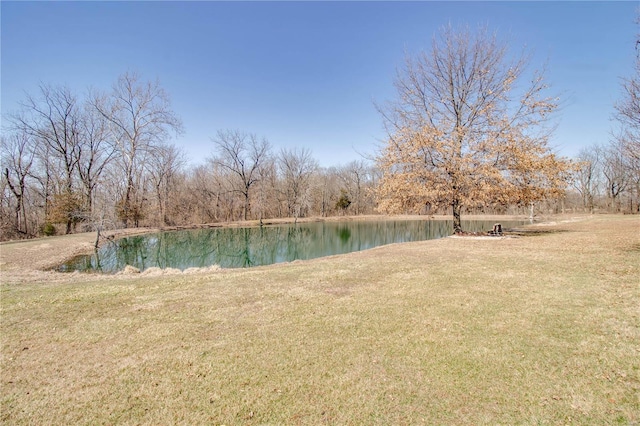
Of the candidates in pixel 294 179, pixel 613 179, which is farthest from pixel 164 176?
pixel 613 179

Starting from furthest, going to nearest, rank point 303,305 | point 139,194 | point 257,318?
point 139,194, point 303,305, point 257,318

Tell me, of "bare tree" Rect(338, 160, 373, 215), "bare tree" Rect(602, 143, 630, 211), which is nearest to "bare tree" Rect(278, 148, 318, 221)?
"bare tree" Rect(338, 160, 373, 215)

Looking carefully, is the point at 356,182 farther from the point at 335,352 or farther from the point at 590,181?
the point at 335,352

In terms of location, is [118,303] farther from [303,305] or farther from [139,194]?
[139,194]

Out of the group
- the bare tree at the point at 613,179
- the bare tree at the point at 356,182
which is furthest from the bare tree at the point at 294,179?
the bare tree at the point at 613,179

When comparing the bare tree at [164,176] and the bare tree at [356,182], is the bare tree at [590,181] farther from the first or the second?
the bare tree at [164,176]

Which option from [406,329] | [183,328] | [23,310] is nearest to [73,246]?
[23,310]

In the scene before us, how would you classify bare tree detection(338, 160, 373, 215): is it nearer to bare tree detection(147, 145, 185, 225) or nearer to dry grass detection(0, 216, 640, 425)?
bare tree detection(147, 145, 185, 225)

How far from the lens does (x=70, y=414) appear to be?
283 cm

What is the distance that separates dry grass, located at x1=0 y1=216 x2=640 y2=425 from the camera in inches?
110

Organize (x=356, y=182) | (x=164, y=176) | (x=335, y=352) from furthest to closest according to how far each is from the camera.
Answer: (x=356, y=182) → (x=164, y=176) → (x=335, y=352)

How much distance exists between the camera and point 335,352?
3.76 metres

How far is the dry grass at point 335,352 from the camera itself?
2.80 meters

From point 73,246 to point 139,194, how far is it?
819 inches
